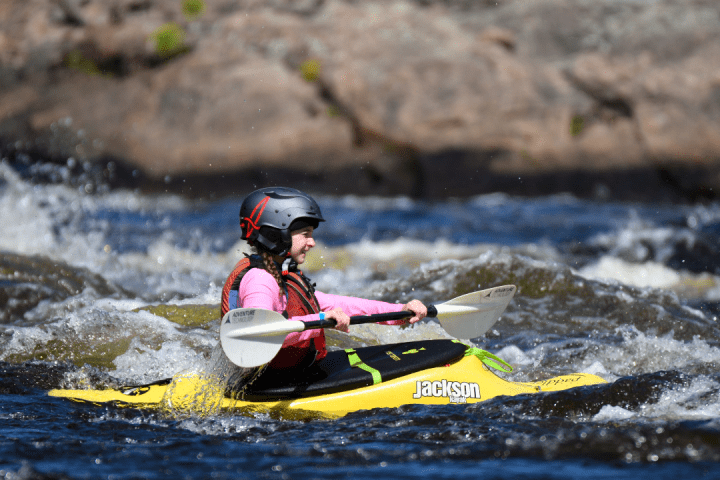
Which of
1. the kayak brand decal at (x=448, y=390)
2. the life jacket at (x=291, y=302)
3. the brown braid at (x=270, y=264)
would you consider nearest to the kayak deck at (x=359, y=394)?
the kayak brand decal at (x=448, y=390)

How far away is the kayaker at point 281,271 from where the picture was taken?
3.57m

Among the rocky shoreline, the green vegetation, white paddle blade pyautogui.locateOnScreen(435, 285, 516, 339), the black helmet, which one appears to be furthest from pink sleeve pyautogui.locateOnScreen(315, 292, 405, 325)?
the green vegetation

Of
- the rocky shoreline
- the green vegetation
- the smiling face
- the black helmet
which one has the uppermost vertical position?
the green vegetation

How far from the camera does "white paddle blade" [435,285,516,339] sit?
423cm

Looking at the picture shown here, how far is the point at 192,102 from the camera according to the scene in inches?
510

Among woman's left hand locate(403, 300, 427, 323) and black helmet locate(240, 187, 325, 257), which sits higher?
black helmet locate(240, 187, 325, 257)

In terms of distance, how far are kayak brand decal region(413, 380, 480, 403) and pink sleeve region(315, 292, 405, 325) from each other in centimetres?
43

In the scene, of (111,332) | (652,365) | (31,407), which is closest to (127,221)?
(111,332)

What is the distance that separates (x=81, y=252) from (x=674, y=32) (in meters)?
10.6

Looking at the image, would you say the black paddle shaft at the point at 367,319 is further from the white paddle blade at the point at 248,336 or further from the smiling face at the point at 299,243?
the smiling face at the point at 299,243

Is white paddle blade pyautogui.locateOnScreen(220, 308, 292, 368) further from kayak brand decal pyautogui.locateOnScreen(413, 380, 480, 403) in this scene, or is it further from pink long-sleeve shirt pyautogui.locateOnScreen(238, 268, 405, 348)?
kayak brand decal pyautogui.locateOnScreen(413, 380, 480, 403)

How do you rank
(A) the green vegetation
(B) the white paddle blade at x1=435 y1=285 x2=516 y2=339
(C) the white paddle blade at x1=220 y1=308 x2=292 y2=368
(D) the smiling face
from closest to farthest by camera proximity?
(C) the white paddle blade at x1=220 y1=308 x2=292 y2=368
(D) the smiling face
(B) the white paddle blade at x1=435 y1=285 x2=516 y2=339
(A) the green vegetation

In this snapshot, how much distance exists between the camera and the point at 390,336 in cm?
539

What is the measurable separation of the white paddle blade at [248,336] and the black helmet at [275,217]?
1.30 feet
